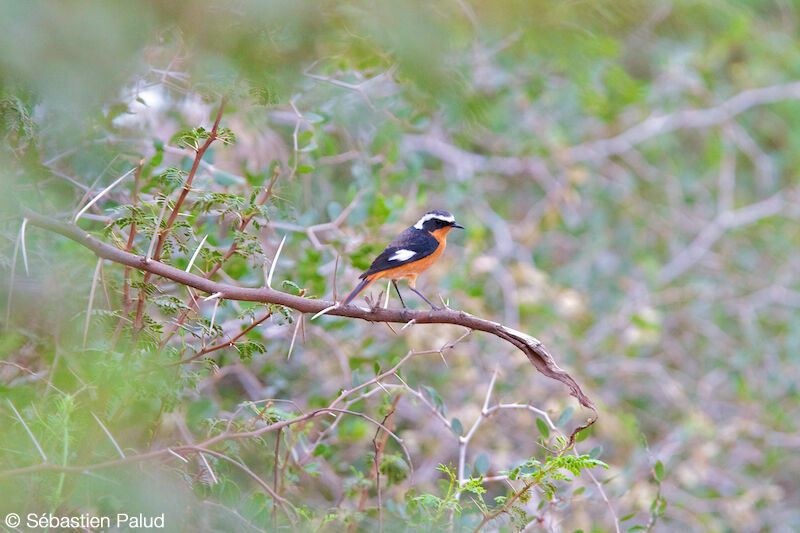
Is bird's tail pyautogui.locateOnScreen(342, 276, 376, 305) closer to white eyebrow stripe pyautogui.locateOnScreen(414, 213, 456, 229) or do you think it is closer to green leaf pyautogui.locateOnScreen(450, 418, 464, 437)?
green leaf pyautogui.locateOnScreen(450, 418, 464, 437)

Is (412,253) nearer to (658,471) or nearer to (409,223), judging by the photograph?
(658,471)

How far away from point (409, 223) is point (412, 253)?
7.18 ft

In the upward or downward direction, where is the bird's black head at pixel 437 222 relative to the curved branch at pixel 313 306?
upward

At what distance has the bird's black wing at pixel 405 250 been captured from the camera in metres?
3.54

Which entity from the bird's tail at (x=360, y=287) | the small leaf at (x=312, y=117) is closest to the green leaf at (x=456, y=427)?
the bird's tail at (x=360, y=287)

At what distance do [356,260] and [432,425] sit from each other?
2.11 meters

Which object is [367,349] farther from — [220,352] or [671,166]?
[671,166]

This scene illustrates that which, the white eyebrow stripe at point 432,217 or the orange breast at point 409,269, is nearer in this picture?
the orange breast at point 409,269

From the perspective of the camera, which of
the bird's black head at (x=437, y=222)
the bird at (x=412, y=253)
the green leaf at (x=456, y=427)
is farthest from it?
the bird's black head at (x=437, y=222)

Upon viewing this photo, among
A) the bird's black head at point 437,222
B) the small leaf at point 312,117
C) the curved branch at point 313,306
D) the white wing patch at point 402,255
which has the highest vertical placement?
the bird's black head at point 437,222

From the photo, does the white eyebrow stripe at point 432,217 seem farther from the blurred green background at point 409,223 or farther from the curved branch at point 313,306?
the curved branch at point 313,306

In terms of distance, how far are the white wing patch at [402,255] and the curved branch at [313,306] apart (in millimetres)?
881

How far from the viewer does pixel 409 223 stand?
19.2 ft

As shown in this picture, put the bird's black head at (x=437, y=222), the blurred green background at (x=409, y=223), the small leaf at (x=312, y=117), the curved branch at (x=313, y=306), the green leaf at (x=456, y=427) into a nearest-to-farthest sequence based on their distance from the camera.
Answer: the blurred green background at (x=409, y=223)
the curved branch at (x=313, y=306)
the green leaf at (x=456, y=427)
the small leaf at (x=312, y=117)
the bird's black head at (x=437, y=222)
